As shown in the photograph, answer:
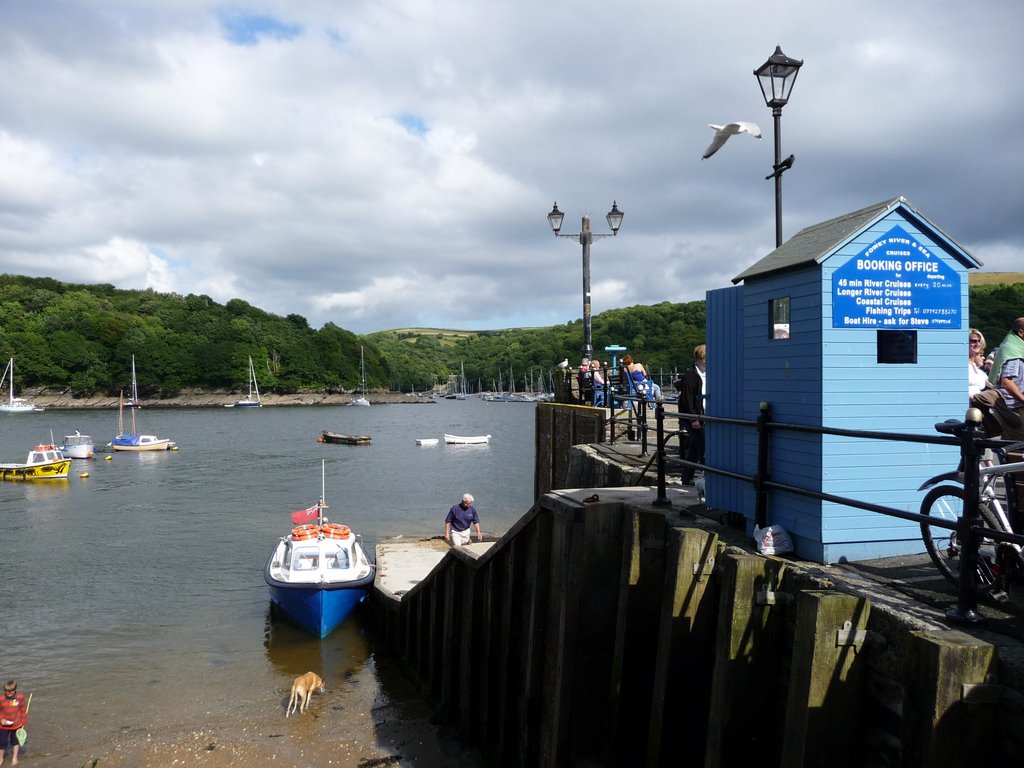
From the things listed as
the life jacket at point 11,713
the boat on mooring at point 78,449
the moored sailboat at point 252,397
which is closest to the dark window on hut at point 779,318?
the life jacket at point 11,713

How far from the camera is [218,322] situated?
180 m

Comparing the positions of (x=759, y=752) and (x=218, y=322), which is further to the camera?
(x=218, y=322)

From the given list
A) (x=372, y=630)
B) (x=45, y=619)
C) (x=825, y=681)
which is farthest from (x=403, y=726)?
(x=45, y=619)

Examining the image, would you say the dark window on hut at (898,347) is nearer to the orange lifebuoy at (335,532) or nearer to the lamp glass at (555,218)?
the orange lifebuoy at (335,532)

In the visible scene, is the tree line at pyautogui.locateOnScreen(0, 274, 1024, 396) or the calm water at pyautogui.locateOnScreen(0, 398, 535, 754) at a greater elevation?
the tree line at pyautogui.locateOnScreen(0, 274, 1024, 396)

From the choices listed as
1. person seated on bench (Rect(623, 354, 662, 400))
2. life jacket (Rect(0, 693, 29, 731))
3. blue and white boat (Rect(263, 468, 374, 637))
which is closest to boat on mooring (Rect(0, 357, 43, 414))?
blue and white boat (Rect(263, 468, 374, 637))

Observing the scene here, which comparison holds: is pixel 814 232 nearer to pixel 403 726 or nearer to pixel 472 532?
pixel 403 726

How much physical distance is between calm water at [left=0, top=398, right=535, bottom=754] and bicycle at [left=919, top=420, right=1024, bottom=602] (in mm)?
10851

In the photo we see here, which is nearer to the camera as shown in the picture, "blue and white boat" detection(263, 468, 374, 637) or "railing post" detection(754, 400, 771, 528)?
"railing post" detection(754, 400, 771, 528)

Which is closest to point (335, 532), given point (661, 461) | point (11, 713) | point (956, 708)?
point (11, 713)

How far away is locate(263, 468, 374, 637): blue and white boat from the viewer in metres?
16.0

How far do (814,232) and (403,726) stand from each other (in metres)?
9.02

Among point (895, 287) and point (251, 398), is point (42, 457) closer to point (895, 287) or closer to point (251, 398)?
point (895, 287)

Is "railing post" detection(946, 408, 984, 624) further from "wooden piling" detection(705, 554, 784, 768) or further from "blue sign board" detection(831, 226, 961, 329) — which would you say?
"blue sign board" detection(831, 226, 961, 329)
